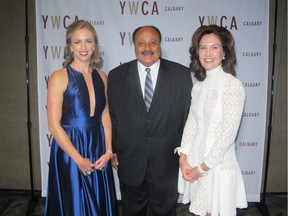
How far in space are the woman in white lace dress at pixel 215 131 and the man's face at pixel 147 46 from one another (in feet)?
0.99

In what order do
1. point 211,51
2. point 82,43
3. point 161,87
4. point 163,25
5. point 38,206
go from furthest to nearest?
point 38,206 < point 163,25 < point 161,87 < point 82,43 < point 211,51

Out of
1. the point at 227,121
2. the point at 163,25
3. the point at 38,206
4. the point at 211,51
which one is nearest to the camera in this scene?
the point at 227,121

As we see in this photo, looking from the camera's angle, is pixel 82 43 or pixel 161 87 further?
pixel 161 87

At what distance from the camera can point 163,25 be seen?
110 inches

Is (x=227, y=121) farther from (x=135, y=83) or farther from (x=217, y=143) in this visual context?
(x=135, y=83)

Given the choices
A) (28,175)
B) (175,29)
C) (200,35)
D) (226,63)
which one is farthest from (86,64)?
(28,175)

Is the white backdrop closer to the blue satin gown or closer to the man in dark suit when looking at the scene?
the man in dark suit

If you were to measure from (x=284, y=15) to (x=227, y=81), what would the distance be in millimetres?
1851

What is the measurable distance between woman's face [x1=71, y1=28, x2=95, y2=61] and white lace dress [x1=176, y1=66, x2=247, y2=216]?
793mm

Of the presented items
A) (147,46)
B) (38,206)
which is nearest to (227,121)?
(147,46)

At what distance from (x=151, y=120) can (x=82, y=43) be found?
0.70 metres

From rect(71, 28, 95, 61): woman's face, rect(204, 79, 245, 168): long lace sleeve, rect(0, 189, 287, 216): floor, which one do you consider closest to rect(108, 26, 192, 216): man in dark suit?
rect(71, 28, 95, 61): woman's face

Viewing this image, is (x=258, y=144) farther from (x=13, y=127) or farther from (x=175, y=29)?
(x=13, y=127)

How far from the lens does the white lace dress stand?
5.13 feet
